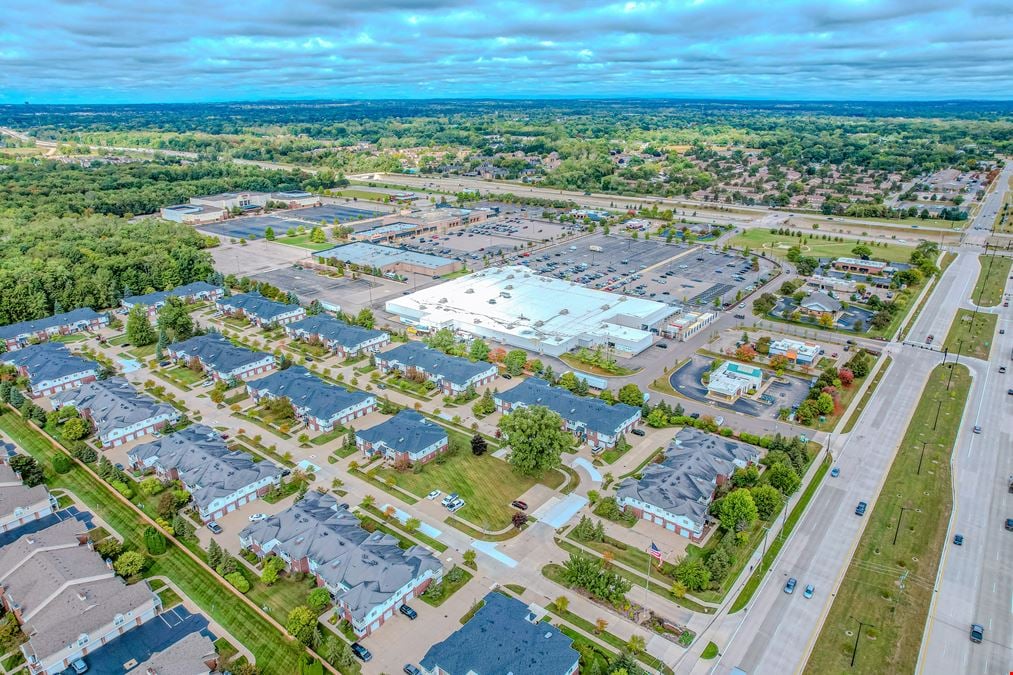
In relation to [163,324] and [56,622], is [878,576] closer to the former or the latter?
[56,622]

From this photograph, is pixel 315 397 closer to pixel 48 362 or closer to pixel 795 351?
pixel 48 362

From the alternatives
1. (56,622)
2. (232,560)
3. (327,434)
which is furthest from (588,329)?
(56,622)

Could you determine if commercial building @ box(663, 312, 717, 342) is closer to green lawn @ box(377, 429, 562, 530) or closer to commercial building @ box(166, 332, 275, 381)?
green lawn @ box(377, 429, 562, 530)

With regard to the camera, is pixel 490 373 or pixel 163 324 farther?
pixel 163 324

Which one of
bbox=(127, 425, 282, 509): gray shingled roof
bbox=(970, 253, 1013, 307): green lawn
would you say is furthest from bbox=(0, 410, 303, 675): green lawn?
bbox=(970, 253, 1013, 307): green lawn

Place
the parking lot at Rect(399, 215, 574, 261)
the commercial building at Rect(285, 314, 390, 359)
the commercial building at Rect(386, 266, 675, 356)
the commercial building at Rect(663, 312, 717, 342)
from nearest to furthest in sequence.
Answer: the commercial building at Rect(285, 314, 390, 359)
the commercial building at Rect(386, 266, 675, 356)
the commercial building at Rect(663, 312, 717, 342)
the parking lot at Rect(399, 215, 574, 261)

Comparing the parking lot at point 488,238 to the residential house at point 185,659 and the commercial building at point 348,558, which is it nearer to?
the commercial building at point 348,558
